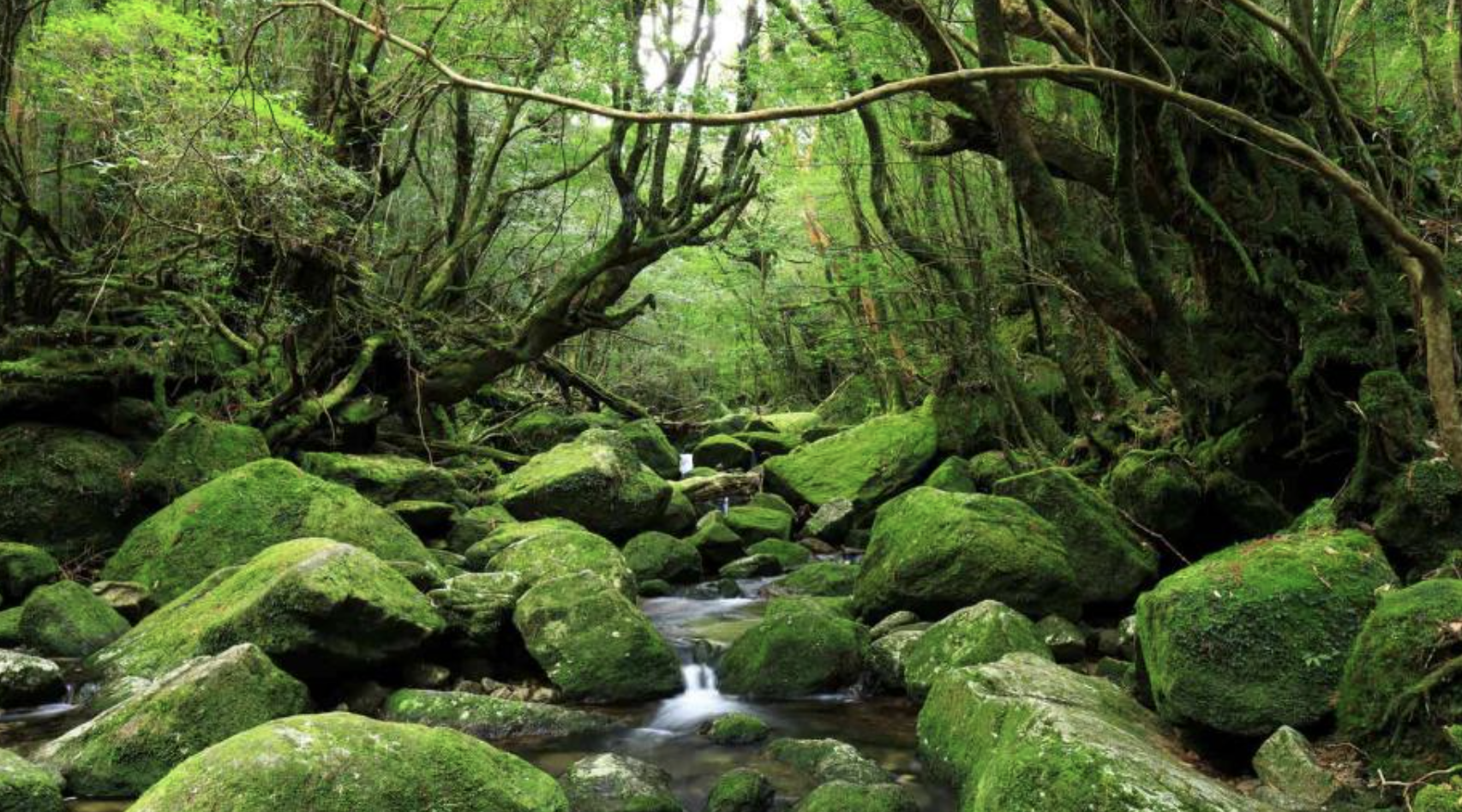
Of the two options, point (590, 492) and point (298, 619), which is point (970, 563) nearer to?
point (298, 619)

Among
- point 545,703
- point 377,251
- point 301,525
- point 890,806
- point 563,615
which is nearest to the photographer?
point 890,806

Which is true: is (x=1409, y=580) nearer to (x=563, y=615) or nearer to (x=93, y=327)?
(x=563, y=615)

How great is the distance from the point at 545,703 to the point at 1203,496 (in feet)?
17.7

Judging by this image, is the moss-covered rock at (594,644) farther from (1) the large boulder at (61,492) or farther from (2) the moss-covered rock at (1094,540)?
(1) the large boulder at (61,492)

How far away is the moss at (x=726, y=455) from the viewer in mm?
18328

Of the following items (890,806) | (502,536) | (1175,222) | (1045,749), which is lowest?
(502,536)

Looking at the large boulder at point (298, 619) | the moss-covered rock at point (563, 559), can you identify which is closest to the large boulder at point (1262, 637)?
the moss-covered rock at point (563, 559)

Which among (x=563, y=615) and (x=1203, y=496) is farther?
(x=1203, y=496)

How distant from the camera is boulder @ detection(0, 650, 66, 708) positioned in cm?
598

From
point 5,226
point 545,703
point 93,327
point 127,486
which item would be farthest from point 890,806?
point 5,226

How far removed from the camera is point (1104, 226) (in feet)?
36.3

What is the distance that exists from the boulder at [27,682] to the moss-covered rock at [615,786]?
369 centimetres

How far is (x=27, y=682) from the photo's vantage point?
601 centimetres

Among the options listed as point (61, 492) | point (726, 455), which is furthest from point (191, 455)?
point (726, 455)
